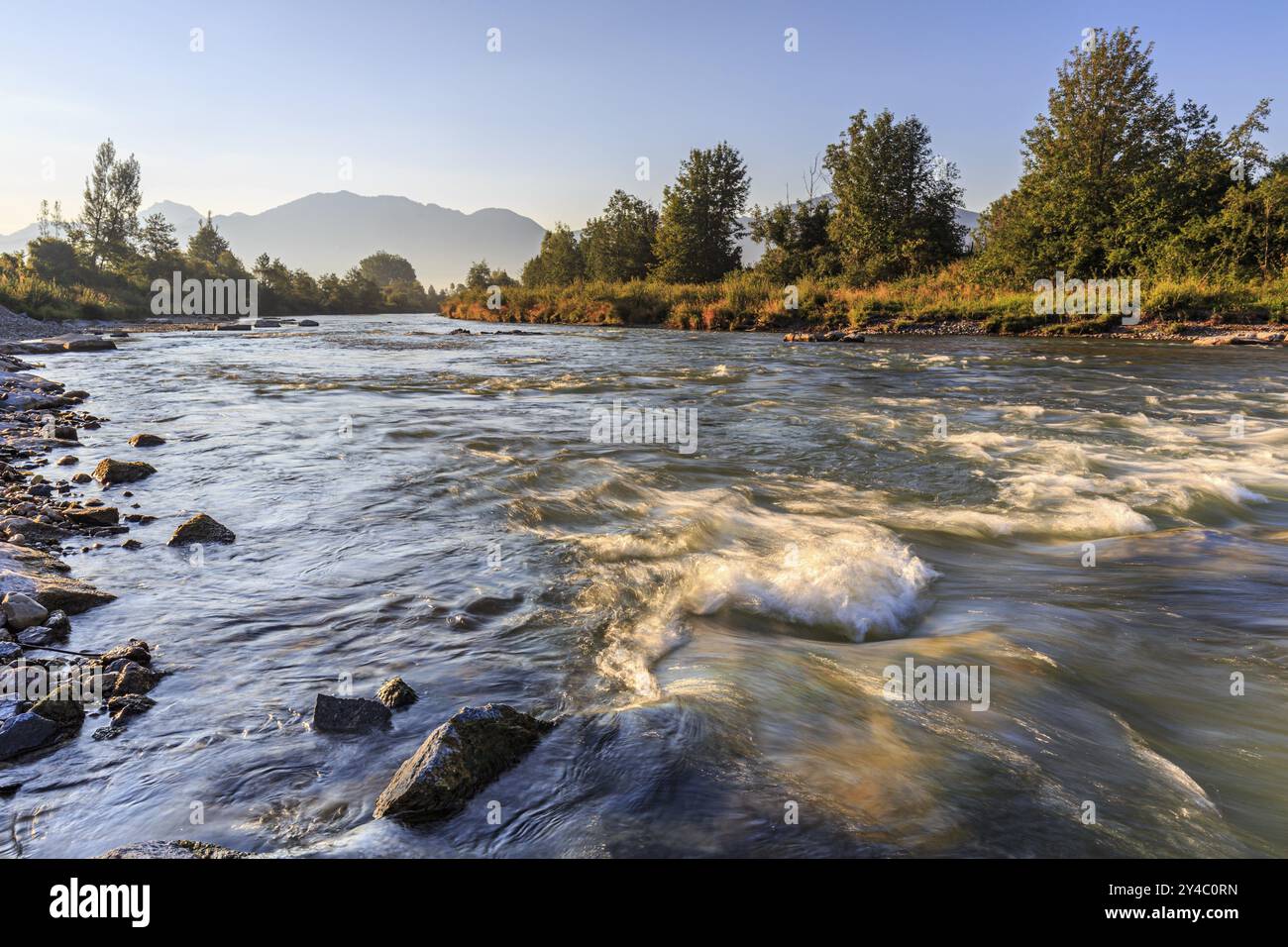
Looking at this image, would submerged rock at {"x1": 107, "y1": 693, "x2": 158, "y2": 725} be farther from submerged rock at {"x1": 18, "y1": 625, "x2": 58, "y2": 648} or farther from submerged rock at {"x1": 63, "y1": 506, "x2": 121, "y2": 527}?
submerged rock at {"x1": 63, "y1": 506, "x2": 121, "y2": 527}

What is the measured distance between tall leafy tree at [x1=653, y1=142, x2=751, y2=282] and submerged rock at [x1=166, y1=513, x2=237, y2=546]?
171 ft

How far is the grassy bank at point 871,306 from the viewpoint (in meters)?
24.9

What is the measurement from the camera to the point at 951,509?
6.98 m

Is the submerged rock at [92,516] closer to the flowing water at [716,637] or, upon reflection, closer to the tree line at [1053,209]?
the flowing water at [716,637]

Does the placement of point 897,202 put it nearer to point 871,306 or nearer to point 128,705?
point 871,306

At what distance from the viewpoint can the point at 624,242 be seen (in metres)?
62.1

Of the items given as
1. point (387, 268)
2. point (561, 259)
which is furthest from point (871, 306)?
point (387, 268)

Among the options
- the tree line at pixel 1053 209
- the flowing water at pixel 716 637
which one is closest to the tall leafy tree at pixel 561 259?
the tree line at pixel 1053 209

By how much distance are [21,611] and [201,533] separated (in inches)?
68.2

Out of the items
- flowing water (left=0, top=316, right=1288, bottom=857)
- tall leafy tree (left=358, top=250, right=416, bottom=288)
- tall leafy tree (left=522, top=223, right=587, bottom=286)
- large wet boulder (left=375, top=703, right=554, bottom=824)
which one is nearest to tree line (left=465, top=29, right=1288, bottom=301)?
tall leafy tree (left=522, top=223, right=587, bottom=286)
